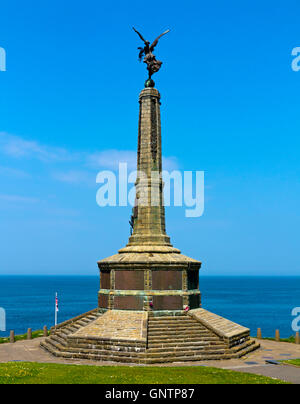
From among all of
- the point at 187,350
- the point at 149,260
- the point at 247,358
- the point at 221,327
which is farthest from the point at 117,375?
the point at 221,327

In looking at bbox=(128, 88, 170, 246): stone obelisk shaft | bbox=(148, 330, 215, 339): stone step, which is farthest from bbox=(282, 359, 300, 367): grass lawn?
bbox=(128, 88, 170, 246): stone obelisk shaft

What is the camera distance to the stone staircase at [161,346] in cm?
2478

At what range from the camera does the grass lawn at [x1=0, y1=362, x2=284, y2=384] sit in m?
18.0

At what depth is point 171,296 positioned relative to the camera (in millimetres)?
29656

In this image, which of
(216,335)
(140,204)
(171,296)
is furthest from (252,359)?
(140,204)

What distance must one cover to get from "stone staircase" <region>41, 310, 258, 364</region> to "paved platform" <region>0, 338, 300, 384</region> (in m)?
0.60

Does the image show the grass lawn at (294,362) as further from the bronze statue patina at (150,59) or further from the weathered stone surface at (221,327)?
the bronze statue patina at (150,59)

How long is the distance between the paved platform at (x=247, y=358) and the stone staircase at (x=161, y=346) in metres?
0.60

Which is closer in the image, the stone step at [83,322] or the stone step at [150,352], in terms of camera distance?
the stone step at [150,352]

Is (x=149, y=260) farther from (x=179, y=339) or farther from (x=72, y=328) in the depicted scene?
(x=72, y=328)

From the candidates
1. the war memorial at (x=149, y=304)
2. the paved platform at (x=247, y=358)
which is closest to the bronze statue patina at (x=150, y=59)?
the war memorial at (x=149, y=304)

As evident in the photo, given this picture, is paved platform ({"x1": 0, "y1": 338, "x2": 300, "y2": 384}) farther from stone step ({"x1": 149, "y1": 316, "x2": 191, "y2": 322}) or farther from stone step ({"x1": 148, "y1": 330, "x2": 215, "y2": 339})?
stone step ({"x1": 149, "y1": 316, "x2": 191, "y2": 322})

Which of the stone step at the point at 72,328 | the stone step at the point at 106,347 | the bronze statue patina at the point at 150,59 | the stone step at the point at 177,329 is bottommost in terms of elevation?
the stone step at the point at 106,347
